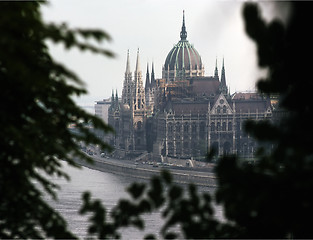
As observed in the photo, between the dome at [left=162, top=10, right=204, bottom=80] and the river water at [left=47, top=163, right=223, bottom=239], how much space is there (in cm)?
2750

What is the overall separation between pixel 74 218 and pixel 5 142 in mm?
36366

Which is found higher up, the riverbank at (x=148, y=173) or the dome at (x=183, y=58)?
the dome at (x=183, y=58)

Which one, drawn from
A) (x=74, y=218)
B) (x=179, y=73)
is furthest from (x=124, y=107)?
(x=74, y=218)

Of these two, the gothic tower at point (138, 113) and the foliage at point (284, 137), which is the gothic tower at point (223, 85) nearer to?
the gothic tower at point (138, 113)

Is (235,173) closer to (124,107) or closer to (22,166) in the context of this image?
(22,166)

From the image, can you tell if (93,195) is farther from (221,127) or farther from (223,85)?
(223,85)

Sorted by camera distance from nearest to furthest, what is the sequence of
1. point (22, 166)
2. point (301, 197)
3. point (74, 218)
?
1. point (301, 197)
2. point (22, 166)
3. point (74, 218)

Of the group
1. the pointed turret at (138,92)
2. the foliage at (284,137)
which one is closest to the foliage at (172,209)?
the foliage at (284,137)

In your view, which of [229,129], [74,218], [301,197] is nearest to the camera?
[301,197]

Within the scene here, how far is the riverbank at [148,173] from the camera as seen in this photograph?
68125 mm

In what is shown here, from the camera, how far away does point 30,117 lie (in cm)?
501

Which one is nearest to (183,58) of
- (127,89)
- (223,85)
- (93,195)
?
(223,85)

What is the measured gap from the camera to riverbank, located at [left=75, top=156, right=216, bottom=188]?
68.1 meters

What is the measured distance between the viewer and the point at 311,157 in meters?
3.63
